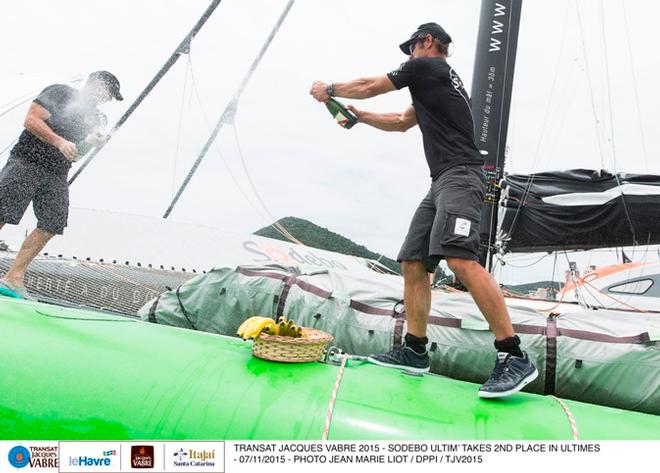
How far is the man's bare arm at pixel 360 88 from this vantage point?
227 cm

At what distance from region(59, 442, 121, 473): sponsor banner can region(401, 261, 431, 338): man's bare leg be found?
130cm

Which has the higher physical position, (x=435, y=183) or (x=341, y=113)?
(x=341, y=113)

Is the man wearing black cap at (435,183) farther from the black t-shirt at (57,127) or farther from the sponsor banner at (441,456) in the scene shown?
the black t-shirt at (57,127)

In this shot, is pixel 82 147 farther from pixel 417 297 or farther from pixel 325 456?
pixel 325 456

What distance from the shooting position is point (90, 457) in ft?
5.41

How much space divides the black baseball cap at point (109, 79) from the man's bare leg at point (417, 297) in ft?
8.60

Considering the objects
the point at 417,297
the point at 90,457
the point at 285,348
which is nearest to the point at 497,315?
the point at 417,297

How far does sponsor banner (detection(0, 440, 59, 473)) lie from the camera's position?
1.64 m

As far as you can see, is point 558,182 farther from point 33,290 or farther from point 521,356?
point 33,290

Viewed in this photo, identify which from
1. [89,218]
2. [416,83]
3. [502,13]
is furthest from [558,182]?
[89,218]

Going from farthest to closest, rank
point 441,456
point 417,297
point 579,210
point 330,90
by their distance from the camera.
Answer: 1. point 579,210
2. point 330,90
3. point 417,297
4. point 441,456

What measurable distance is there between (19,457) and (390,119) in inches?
87.7

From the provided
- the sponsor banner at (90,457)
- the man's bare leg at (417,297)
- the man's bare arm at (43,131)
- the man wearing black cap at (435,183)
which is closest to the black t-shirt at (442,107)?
the man wearing black cap at (435,183)

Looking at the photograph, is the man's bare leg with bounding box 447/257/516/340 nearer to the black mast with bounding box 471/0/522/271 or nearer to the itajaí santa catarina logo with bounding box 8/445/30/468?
the itajaí santa catarina logo with bounding box 8/445/30/468
